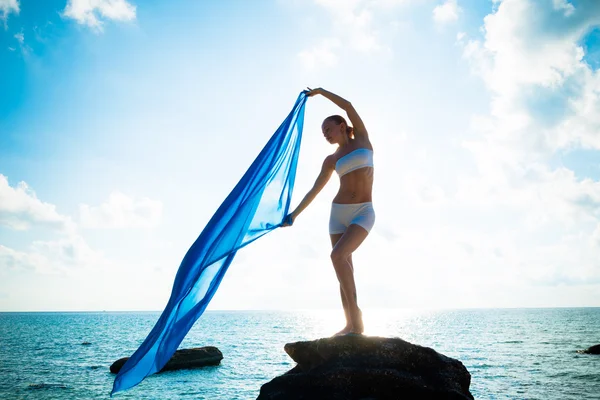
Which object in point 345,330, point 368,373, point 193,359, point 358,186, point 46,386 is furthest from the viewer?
point 193,359

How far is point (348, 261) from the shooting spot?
17.0 ft

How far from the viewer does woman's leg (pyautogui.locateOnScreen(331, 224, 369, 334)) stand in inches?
194

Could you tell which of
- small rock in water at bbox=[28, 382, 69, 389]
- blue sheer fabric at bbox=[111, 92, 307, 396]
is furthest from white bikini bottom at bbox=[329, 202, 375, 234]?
small rock in water at bbox=[28, 382, 69, 389]

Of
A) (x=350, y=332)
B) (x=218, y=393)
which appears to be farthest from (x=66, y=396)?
(x=350, y=332)

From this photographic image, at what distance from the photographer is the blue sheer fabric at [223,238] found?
4703 millimetres

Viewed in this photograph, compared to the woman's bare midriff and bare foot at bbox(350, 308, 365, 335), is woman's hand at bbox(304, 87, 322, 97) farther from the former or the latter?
bare foot at bbox(350, 308, 365, 335)

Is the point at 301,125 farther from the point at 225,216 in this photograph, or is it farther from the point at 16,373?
the point at 16,373

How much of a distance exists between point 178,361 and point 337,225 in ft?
94.9

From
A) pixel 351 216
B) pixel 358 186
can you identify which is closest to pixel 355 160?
pixel 358 186

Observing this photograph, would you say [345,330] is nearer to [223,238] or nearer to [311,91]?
[223,238]

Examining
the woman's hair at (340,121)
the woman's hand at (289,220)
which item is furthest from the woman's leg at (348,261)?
the woman's hair at (340,121)

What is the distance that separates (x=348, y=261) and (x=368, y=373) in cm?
152

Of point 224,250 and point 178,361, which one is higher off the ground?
point 224,250

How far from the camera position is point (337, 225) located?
525 cm
